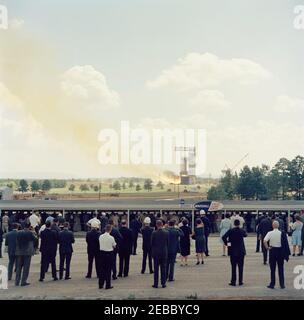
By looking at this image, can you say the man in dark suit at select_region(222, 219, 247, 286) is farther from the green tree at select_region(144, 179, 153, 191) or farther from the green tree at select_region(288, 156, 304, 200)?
the green tree at select_region(144, 179, 153, 191)

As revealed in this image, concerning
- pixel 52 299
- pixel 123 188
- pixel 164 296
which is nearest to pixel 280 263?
pixel 164 296

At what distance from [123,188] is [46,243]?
15033 cm

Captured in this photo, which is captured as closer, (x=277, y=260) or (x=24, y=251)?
(x=277, y=260)

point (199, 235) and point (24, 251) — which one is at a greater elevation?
point (199, 235)

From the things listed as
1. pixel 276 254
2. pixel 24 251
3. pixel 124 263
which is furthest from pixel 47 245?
pixel 276 254

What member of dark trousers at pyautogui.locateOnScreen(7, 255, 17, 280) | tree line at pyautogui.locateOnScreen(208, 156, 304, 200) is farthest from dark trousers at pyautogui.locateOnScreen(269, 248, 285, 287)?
tree line at pyautogui.locateOnScreen(208, 156, 304, 200)

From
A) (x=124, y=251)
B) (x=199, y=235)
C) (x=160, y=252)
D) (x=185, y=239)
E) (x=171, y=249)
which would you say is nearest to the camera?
(x=160, y=252)

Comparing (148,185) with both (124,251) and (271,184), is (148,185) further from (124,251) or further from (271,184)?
(124,251)

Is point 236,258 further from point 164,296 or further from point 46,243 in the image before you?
point 46,243

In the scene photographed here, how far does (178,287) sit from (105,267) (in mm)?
1856

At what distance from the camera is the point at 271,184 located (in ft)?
252

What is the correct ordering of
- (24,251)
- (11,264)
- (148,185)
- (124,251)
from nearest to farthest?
(24,251), (11,264), (124,251), (148,185)

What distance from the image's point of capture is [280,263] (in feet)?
37.3

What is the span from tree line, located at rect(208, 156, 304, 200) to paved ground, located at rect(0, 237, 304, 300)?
58.5 m
